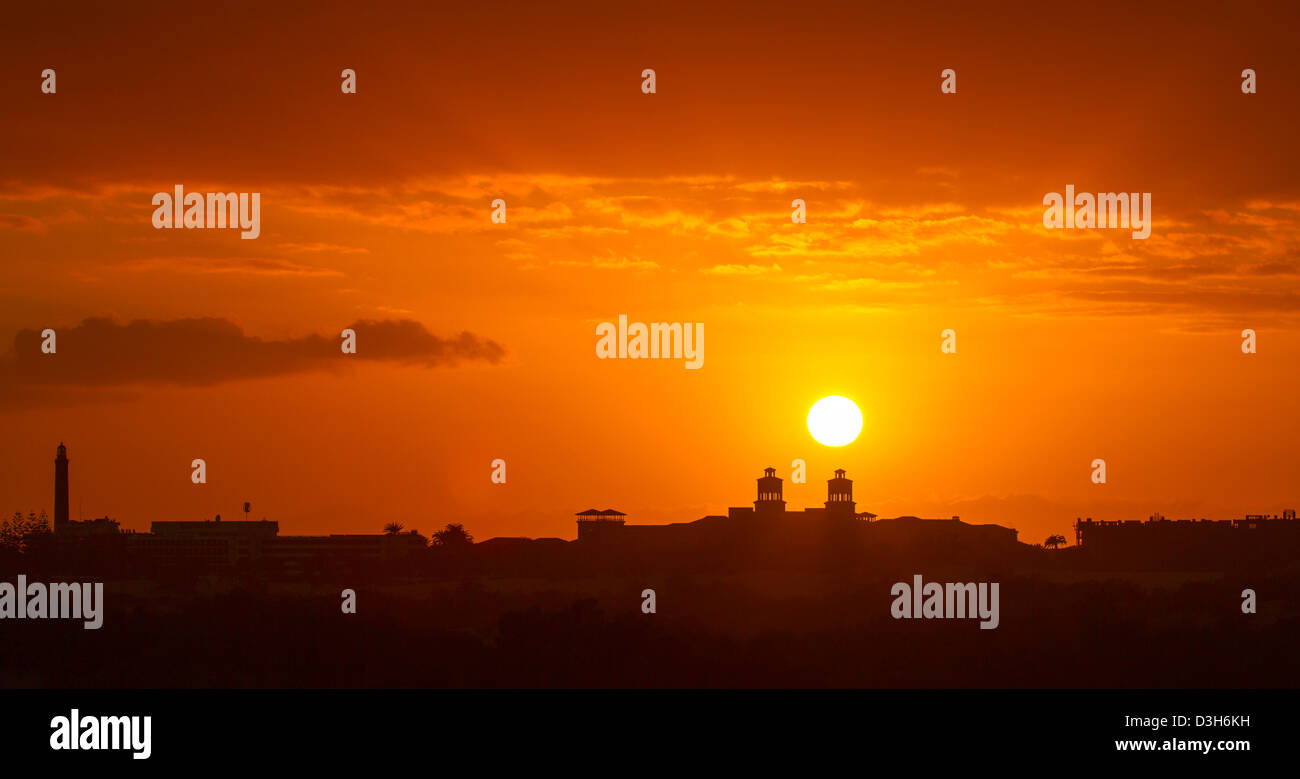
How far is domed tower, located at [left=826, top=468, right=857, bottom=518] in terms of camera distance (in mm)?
155500

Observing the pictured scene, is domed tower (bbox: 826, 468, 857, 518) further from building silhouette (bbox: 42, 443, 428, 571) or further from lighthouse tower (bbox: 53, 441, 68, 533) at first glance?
lighthouse tower (bbox: 53, 441, 68, 533)

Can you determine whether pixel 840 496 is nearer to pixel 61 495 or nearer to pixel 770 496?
pixel 770 496

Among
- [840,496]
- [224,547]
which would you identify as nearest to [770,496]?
[840,496]

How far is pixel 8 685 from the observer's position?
309 ft

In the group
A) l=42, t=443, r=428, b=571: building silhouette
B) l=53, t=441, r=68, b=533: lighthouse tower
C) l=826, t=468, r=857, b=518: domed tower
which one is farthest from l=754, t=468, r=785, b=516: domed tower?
l=53, t=441, r=68, b=533: lighthouse tower

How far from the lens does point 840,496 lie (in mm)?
156250

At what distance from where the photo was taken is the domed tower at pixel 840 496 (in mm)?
155500

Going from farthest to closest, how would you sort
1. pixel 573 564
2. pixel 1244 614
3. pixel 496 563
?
pixel 496 563 → pixel 573 564 → pixel 1244 614

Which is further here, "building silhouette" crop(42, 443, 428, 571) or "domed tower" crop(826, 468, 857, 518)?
"building silhouette" crop(42, 443, 428, 571)

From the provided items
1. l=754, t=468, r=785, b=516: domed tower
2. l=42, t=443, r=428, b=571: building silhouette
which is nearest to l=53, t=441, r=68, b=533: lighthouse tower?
l=42, t=443, r=428, b=571: building silhouette

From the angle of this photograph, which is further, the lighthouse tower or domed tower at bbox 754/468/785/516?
the lighthouse tower
